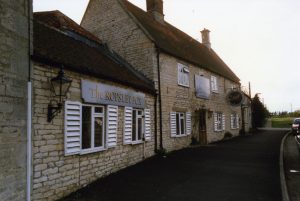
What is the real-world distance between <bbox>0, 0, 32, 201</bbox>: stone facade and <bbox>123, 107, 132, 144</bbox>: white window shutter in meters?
5.13

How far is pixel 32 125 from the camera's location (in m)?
6.84

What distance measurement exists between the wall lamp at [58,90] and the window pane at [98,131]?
84.2 inches

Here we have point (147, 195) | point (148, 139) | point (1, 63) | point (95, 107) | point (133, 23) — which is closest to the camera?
point (1, 63)

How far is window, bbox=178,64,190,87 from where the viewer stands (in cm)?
1733

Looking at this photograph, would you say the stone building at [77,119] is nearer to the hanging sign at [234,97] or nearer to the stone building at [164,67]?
the stone building at [164,67]

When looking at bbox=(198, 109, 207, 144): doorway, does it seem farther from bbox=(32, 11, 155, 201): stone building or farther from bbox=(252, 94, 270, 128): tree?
bbox=(252, 94, 270, 128): tree

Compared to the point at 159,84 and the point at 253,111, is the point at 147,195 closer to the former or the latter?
the point at 159,84

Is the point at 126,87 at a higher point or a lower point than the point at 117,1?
lower

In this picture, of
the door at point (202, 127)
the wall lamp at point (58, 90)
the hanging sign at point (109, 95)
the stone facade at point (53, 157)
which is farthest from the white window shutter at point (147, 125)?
the door at point (202, 127)

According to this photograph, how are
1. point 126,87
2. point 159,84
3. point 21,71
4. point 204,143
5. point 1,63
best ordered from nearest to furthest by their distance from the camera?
point 1,63 < point 21,71 < point 126,87 < point 159,84 < point 204,143

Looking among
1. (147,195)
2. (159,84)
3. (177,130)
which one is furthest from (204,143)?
(147,195)

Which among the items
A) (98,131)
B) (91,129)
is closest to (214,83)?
(98,131)

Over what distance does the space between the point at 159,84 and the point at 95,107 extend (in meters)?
5.94

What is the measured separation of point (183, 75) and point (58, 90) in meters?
11.1
